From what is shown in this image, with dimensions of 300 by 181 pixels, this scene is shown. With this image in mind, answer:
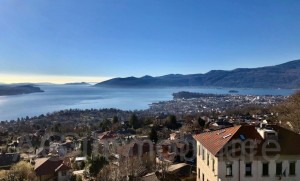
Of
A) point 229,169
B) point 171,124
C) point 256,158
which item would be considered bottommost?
point 171,124

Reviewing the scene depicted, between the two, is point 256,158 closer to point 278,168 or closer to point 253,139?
point 253,139

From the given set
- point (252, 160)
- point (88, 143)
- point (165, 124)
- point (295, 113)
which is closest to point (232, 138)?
point (252, 160)

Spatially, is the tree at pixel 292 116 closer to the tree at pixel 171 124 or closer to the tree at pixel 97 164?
the tree at pixel 97 164

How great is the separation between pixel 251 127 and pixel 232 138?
1909mm

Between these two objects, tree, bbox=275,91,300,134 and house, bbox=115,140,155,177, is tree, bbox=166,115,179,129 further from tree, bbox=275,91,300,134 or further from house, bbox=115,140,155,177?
tree, bbox=275,91,300,134

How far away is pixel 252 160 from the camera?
18.0 metres

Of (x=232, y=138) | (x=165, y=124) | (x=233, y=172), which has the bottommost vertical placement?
(x=165, y=124)

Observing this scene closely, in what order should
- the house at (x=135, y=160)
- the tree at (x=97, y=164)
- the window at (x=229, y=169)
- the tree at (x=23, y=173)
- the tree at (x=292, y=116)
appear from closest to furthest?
the window at (x=229, y=169)
the tree at (x=23, y=173)
the house at (x=135, y=160)
the tree at (x=97, y=164)
the tree at (x=292, y=116)

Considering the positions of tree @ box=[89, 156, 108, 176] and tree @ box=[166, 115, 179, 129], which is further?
tree @ box=[166, 115, 179, 129]

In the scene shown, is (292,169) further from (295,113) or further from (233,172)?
(295,113)

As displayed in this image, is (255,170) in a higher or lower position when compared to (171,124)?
higher

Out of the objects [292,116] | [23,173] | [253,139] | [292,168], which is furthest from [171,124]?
[292,168]

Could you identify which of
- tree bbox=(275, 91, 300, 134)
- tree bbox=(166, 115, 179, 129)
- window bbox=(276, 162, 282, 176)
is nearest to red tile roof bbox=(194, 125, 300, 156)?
window bbox=(276, 162, 282, 176)

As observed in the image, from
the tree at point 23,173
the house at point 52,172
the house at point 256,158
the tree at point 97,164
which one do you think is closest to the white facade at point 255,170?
the house at point 256,158
